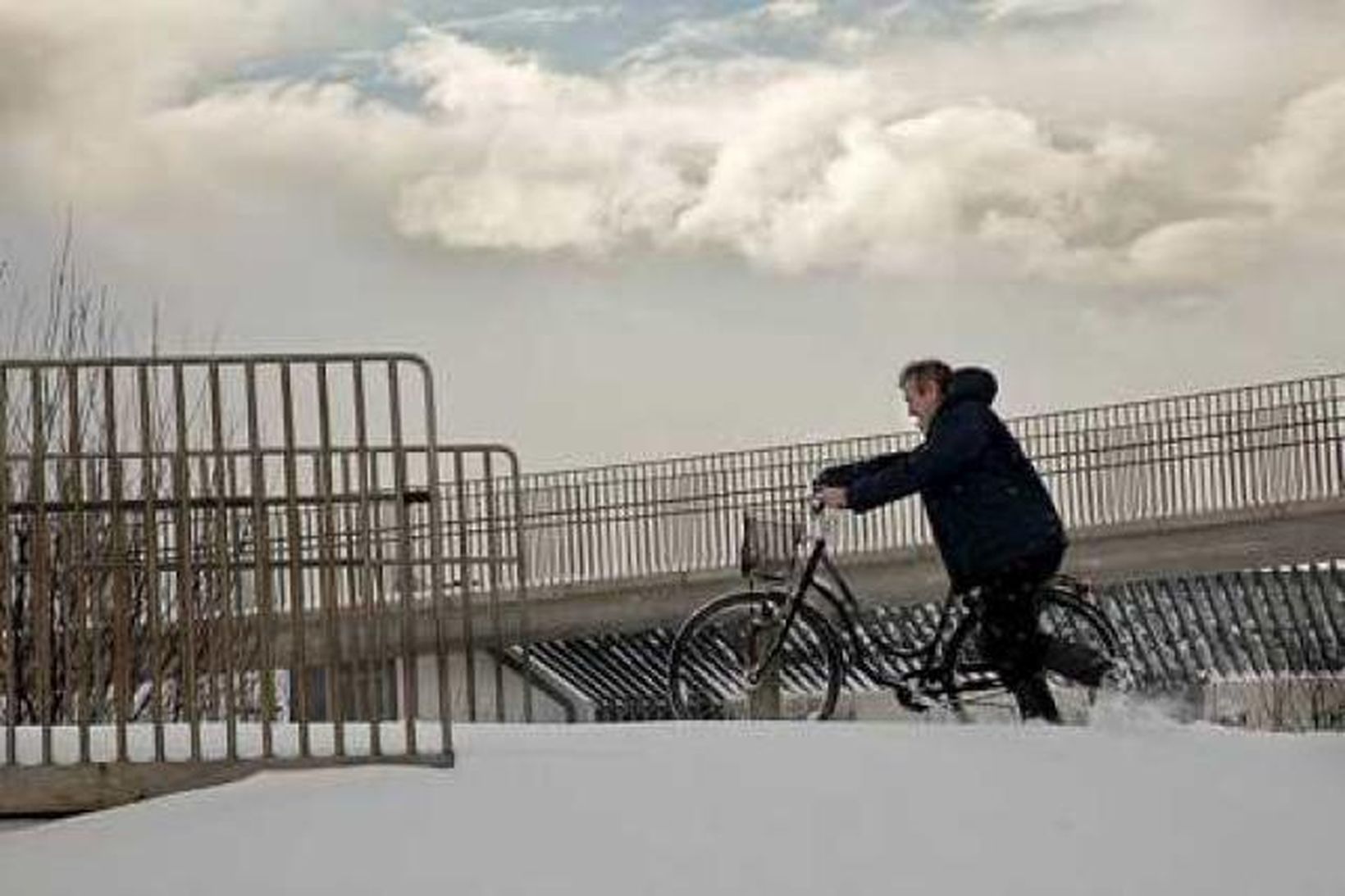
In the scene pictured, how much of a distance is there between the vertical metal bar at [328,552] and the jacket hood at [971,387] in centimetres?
310

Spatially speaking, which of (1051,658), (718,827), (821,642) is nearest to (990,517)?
(1051,658)

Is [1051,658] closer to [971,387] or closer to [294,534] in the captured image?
[971,387]

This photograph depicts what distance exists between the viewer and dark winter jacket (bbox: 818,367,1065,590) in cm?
1092

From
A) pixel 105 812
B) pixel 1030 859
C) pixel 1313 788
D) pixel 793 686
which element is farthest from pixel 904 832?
pixel 793 686

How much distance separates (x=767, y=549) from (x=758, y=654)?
0.50 metres

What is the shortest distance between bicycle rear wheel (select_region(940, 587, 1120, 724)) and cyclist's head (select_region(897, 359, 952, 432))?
94 centimetres

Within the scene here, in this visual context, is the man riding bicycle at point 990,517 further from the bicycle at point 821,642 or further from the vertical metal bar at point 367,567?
the vertical metal bar at point 367,567

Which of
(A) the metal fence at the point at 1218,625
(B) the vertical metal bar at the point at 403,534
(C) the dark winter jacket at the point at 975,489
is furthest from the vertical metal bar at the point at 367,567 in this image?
(A) the metal fence at the point at 1218,625

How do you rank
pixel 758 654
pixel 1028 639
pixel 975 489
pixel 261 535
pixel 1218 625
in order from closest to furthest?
pixel 261 535, pixel 975 489, pixel 1028 639, pixel 758 654, pixel 1218 625

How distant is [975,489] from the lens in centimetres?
1100

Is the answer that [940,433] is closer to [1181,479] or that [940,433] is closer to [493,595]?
[493,595]

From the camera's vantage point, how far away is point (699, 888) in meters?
8.27

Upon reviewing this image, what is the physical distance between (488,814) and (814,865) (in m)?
1.12

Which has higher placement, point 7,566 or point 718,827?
point 7,566
